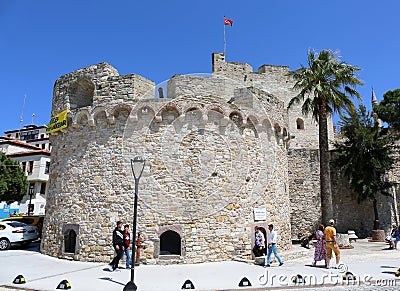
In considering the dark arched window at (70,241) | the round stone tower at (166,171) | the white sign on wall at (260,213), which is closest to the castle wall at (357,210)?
the round stone tower at (166,171)

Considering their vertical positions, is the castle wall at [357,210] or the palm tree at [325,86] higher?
the palm tree at [325,86]

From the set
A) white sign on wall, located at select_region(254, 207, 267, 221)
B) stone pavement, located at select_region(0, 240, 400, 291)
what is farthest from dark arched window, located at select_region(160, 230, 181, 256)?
white sign on wall, located at select_region(254, 207, 267, 221)

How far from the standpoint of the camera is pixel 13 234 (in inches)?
580

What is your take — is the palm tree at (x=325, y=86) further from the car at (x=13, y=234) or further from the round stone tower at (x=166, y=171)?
the car at (x=13, y=234)

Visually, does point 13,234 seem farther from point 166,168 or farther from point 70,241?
point 166,168

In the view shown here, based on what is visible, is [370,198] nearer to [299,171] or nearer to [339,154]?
[339,154]

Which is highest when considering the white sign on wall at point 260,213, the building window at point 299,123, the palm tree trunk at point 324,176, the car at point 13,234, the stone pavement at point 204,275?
the building window at point 299,123

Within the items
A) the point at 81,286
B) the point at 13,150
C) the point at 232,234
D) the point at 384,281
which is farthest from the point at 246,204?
the point at 13,150

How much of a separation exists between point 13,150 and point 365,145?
1561 inches

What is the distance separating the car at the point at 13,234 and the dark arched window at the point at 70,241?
15.4 feet

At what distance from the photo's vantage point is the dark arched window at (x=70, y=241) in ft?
38.8

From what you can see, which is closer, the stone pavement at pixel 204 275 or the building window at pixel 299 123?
the stone pavement at pixel 204 275

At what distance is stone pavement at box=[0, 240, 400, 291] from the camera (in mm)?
7766

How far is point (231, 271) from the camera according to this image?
30.9 feet
